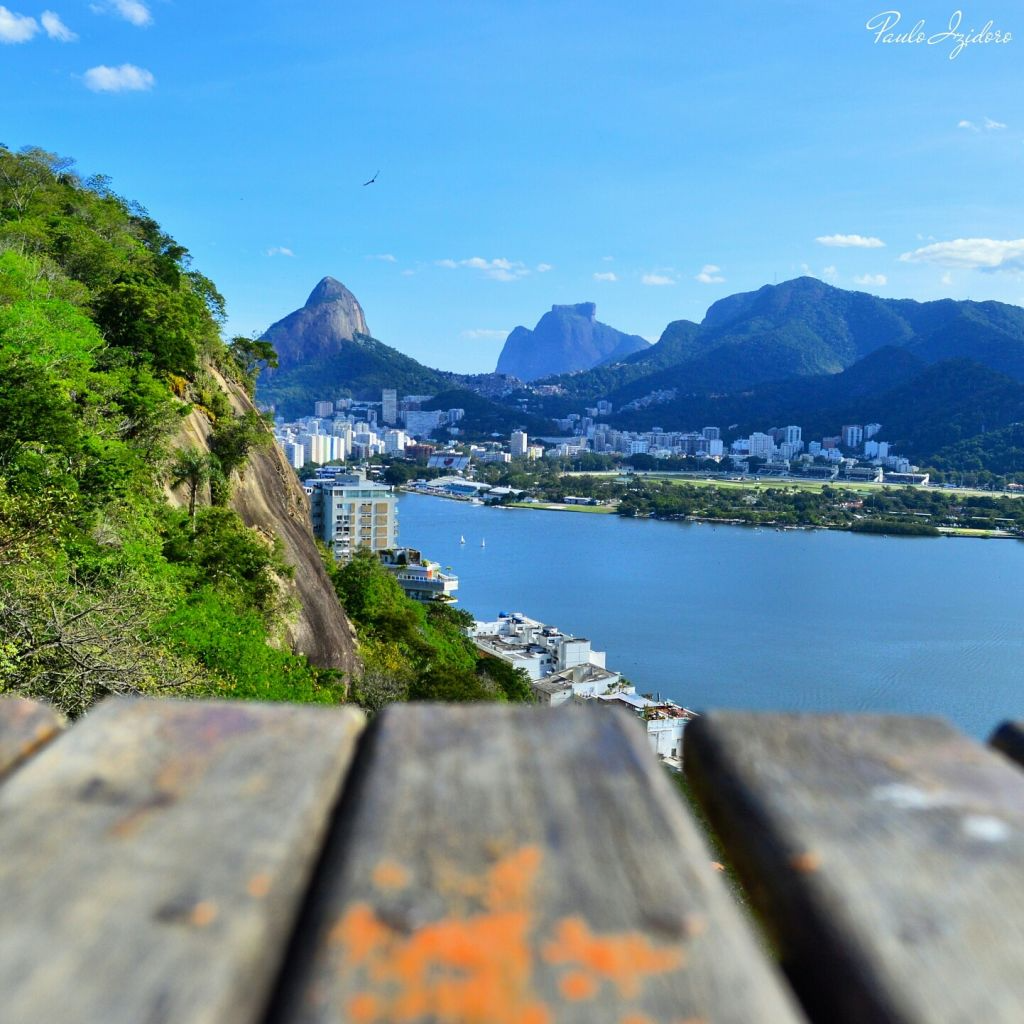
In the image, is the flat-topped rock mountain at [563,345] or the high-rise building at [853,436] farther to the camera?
the flat-topped rock mountain at [563,345]

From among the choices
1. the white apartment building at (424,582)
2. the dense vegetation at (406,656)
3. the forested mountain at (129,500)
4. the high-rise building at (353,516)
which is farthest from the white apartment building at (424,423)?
the forested mountain at (129,500)

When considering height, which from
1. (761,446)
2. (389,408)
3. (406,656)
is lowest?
(406,656)

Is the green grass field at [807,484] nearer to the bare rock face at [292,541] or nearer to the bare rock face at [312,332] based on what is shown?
the bare rock face at [292,541]

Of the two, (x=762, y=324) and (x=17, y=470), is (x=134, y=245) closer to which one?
(x=17, y=470)

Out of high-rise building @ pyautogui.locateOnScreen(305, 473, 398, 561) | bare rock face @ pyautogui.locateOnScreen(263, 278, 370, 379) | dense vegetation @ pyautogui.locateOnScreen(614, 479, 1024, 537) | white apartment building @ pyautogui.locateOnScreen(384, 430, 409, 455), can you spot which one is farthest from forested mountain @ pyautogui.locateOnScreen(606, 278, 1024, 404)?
high-rise building @ pyautogui.locateOnScreen(305, 473, 398, 561)

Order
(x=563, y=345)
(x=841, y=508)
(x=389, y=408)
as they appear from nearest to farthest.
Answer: (x=841, y=508) → (x=389, y=408) → (x=563, y=345)

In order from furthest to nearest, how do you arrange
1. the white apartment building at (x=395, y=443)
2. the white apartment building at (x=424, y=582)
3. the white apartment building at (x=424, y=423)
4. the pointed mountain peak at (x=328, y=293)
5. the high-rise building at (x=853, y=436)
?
the pointed mountain peak at (x=328, y=293) → the white apartment building at (x=424, y=423) → the white apartment building at (x=395, y=443) → the high-rise building at (x=853, y=436) → the white apartment building at (x=424, y=582)

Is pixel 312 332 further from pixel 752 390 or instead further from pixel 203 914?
pixel 203 914

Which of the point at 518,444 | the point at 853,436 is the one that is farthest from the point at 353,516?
the point at 853,436

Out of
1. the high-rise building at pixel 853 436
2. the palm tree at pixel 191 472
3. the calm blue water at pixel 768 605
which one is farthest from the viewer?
the high-rise building at pixel 853 436
